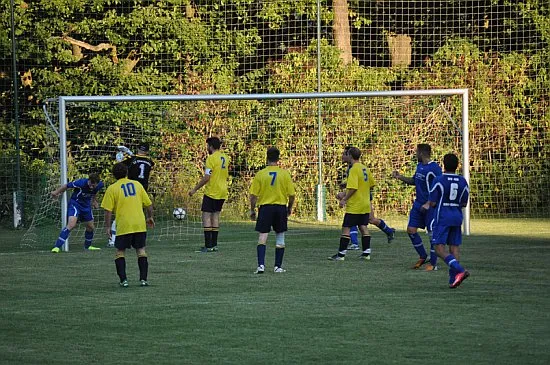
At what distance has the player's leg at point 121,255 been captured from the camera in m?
12.9

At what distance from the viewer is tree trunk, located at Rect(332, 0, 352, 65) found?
27984 millimetres

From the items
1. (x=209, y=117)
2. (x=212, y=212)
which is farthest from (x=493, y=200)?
(x=212, y=212)

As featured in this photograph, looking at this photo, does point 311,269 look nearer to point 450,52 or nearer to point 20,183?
point 20,183

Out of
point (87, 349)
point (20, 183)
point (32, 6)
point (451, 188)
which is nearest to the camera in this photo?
point (87, 349)

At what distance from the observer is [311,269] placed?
48.2 feet

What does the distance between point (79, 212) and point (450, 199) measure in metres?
7.71

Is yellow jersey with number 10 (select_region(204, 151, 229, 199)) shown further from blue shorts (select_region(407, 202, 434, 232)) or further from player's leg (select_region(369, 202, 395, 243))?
blue shorts (select_region(407, 202, 434, 232))

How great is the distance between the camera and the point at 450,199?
1253cm

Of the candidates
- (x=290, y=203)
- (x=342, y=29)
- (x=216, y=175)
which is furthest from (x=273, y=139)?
(x=290, y=203)

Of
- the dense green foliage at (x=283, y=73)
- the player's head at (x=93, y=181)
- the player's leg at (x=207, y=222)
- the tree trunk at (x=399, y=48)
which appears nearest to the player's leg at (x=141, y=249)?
the player's leg at (x=207, y=222)

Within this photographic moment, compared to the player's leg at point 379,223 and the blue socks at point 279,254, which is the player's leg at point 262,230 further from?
the player's leg at point 379,223

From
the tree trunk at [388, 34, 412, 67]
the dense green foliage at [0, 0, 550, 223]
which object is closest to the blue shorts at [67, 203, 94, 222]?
the dense green foliage at [0, 0, 550, 223]

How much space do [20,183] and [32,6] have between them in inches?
215

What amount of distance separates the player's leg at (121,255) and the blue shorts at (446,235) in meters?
3.74
